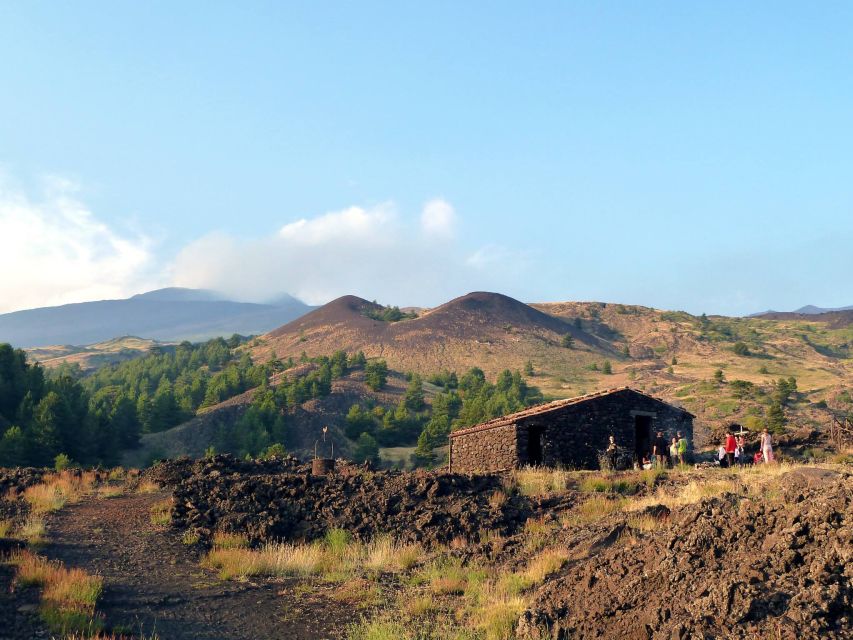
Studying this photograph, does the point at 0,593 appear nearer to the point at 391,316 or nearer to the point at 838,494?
→ the point at 838,494

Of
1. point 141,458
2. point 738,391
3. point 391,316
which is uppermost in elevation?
point 391,316

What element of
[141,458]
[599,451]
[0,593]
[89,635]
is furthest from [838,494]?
[141,458]

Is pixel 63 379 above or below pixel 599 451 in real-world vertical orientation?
above

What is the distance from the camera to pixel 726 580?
315 inches

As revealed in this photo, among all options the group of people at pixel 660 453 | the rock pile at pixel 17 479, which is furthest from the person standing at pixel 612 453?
the rock pile at pixel 17 479

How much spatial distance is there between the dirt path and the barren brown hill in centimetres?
7662

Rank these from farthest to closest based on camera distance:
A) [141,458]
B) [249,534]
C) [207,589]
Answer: [141,458] → [249,534] → [207,589]

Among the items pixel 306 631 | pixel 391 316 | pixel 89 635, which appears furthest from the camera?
pixel 391 316

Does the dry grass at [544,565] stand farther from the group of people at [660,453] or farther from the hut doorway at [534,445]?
the hut doorway at [534,445]

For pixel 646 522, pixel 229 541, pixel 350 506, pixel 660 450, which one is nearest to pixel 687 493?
pixel 646 522

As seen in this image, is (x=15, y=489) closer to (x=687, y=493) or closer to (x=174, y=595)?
(x=174, y=595)

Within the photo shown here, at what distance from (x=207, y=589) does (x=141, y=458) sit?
4265 cm

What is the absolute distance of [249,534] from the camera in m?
15.9

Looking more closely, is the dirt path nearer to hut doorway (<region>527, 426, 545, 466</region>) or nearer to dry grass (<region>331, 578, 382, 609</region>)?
dry grass (<region>331, 578, 382, 609</region>)
